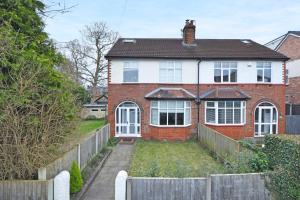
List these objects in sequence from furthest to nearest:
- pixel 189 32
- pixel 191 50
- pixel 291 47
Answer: pixel 291 47 < pixel 189 32 < pixel 191 50

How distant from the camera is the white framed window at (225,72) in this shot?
867 inches

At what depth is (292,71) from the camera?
30.3 metres

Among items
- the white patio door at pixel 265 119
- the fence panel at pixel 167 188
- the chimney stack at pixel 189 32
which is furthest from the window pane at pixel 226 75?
the fence panel at pixel 167 188

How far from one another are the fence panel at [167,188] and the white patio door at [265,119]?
16101 millimetres

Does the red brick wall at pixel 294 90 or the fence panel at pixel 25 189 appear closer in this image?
the fence panel at pixel 25 189

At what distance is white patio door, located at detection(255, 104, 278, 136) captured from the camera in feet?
73.2

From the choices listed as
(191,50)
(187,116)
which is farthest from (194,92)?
(191,50)

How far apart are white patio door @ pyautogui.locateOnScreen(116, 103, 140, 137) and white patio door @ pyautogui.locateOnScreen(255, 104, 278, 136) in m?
8.88

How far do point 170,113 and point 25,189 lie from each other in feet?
46.9

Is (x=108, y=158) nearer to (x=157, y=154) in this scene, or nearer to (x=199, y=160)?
(x=157, y=154)

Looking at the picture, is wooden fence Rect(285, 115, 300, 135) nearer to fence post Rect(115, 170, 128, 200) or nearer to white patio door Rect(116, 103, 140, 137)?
white patio door Rect(116, 103, 140, 137)

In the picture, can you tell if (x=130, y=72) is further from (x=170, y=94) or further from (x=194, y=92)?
(x=194, y=92)

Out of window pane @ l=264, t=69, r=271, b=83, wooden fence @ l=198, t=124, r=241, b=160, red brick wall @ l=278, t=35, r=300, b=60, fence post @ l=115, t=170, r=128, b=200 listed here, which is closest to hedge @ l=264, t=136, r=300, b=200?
wooden fence @ l=198, t=124, r=241, b=160

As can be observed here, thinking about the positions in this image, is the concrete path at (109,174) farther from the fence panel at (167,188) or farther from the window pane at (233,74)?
the window pane at (233,74)
